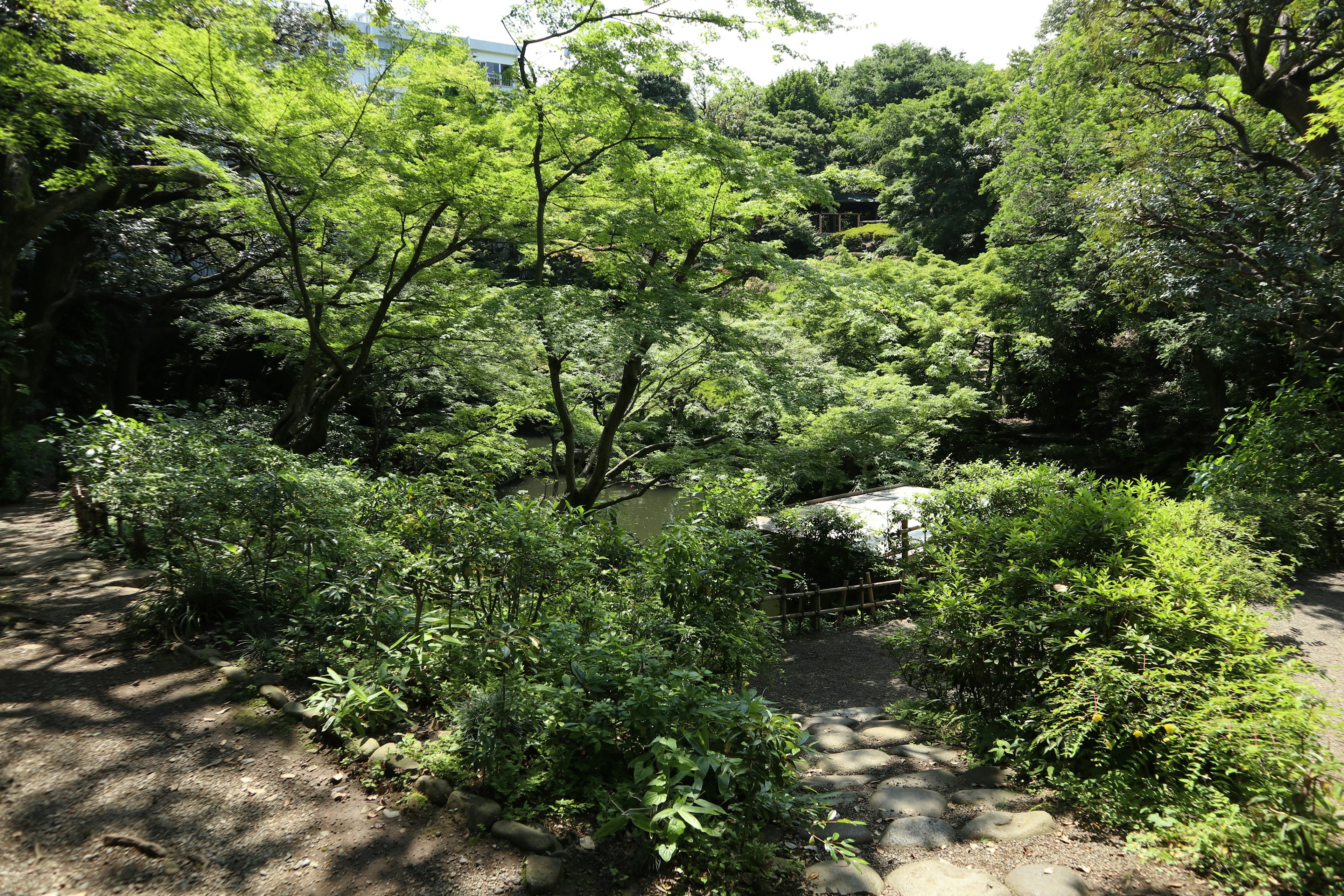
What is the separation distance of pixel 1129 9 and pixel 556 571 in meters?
10.8

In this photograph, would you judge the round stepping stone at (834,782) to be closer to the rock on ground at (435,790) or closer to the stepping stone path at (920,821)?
the stepping stone path at (920,821)

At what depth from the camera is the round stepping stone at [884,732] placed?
4328mm

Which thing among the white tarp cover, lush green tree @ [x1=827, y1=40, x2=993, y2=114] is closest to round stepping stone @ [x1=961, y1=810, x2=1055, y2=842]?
the white tarp cover

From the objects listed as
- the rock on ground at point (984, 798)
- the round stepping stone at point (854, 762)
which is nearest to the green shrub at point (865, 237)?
the round stepping stone at point (854, 762)

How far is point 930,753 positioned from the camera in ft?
13.0

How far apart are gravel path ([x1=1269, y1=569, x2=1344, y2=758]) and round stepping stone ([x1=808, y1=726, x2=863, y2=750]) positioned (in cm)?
267

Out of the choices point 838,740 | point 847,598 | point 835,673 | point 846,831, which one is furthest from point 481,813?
point 847,598

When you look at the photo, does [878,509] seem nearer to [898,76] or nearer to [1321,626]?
[1321,626]

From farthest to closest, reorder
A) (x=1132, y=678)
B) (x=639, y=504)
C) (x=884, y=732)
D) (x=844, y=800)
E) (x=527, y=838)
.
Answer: (x=639, y=504) < (x=884, y=732) < (x=844, y=800) < (x=1132, y=678) < (x=527, y=838)

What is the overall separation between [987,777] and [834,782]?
79 cm

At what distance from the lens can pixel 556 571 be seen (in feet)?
11.9

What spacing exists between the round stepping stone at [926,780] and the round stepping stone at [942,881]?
80 cm

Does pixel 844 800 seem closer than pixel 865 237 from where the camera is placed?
Yes

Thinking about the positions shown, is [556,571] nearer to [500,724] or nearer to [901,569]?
[500,724]
